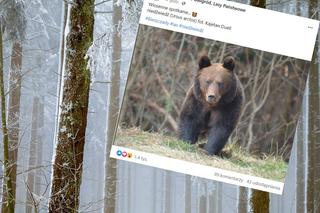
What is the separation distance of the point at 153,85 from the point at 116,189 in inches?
107

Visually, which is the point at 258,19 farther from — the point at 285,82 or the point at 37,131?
the point at 37,131

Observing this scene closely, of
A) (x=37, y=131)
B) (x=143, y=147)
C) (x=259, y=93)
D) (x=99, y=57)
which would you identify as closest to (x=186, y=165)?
(x=143, y=147)

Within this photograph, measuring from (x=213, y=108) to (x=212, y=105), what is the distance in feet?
0.10

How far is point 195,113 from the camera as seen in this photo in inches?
251

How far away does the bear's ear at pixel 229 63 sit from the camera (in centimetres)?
620

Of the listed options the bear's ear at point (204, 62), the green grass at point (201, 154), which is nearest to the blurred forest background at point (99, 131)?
the bear's ear at point (204, 62)

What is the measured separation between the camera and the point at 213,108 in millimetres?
6336

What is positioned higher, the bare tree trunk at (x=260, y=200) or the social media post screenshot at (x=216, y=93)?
the social media post screenshot at (x=216, y=93)

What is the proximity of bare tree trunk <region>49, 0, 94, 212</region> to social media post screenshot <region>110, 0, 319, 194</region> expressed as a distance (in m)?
0.58

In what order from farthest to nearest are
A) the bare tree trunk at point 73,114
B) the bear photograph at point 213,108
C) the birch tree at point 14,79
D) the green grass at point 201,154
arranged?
the birch tree at point 14,79 < the bear photograph at point 213,108 < the green grass at point 201,154 < the bare tree trunk at point 73,114

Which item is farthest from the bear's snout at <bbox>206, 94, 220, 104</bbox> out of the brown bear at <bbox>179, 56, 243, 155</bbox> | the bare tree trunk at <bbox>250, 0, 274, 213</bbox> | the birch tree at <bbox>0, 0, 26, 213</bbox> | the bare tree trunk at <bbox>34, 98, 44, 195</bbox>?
the bare tree trunk at <bbox>34, 98, 44, 195</bbox>

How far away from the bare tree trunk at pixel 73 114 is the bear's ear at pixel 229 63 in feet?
4.73

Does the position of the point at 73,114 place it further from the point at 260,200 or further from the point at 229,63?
the point at 260,200

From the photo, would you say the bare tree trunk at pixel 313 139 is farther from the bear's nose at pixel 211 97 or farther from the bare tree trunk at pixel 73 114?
the bare tree trunk at pixel 73 114
